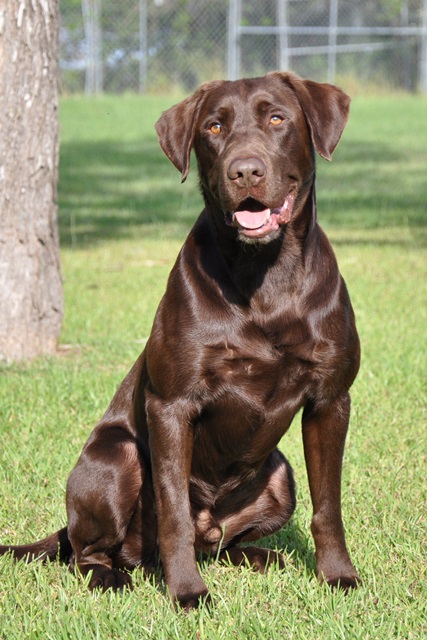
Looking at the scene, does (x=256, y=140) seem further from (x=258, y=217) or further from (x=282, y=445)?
(x=282, y=445)

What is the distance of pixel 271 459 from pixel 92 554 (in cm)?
75

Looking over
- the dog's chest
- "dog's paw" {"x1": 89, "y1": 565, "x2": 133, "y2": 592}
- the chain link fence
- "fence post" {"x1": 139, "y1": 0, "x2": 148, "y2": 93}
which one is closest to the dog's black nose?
the dog's chest

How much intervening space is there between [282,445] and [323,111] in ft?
6.57

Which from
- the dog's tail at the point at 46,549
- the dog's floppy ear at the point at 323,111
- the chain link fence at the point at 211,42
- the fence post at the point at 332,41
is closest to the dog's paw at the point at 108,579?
the dog's tail at the point at 46,549

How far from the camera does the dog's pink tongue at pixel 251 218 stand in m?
3.28

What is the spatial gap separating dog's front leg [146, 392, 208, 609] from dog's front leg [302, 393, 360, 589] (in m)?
0.45

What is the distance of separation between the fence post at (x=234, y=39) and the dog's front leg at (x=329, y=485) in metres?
25.4

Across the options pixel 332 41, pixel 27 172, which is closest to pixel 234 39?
pixel 332 41

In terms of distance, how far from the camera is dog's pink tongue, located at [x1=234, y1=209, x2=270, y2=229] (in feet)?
10.7

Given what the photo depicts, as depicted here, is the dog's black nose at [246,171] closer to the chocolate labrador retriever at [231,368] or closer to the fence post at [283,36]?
the chocolate labrador retriever at [231,368]

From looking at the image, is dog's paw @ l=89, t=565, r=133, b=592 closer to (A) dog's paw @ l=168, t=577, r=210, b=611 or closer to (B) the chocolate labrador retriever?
(B) the chocolate labrador retriever

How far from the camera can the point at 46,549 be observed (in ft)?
11.9

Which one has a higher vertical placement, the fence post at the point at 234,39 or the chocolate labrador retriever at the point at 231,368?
the chocolate labrador retriever at the point at 231,368

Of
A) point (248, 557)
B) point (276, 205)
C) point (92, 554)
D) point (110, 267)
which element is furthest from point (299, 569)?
point (110, 267)
